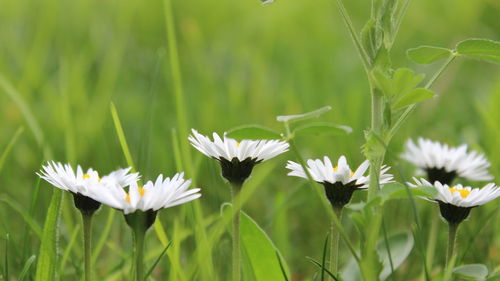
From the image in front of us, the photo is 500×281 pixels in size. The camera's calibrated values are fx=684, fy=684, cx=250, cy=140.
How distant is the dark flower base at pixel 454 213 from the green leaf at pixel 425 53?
182 mm

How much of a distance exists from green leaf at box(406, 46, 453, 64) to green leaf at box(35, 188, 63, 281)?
477 mm

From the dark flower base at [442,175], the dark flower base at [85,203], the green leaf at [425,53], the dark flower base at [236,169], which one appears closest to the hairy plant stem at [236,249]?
the dark flower base at [236,169]

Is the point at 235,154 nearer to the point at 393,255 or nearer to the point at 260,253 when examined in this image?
the point at 260,253

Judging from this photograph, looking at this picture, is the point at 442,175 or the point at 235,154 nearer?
the point at 235,154

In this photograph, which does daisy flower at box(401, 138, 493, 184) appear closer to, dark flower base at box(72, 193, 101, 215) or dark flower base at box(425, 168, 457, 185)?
dark flower base at box(425, 168, 457, 185)

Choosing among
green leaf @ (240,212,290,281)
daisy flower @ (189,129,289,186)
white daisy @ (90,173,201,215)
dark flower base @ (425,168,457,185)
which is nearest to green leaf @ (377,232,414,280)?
dark flower base @ (425,168,457,185)

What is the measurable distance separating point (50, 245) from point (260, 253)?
0.28 meters

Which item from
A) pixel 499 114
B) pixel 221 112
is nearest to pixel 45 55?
pixel 221 112

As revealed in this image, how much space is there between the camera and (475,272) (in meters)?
0.81

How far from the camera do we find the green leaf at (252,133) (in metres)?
0.75

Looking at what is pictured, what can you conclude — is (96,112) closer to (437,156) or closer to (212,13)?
(437,156)

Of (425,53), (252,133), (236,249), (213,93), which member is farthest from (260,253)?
(213,93)

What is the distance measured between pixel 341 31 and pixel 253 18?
42 cm

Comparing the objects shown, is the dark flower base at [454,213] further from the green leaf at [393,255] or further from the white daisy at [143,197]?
the white daisy at [143,197]
